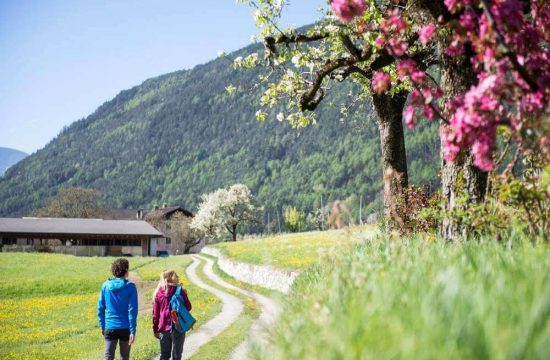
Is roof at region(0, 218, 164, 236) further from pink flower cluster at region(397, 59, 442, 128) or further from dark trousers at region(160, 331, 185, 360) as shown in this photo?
pink flower cluster at region(397, 59, 442, 128)

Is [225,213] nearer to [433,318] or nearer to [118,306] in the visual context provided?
[118,306]

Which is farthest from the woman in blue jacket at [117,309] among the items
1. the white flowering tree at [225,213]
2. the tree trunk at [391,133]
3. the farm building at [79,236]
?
the white flowering tree at [225,213]

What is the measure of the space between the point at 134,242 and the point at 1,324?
244 feet

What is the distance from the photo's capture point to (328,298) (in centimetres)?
481

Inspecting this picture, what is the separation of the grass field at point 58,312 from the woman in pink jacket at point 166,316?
3569mm

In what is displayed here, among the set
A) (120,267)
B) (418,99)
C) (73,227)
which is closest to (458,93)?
(418,99)

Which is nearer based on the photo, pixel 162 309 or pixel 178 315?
pixel 178 315

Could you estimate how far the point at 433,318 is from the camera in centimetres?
291

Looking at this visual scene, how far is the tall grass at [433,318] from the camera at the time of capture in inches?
104

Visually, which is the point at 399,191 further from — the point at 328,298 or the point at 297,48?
the point at 328,298

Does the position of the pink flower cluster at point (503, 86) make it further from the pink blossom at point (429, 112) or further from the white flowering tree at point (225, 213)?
the white flowering tree at point (225, 213)

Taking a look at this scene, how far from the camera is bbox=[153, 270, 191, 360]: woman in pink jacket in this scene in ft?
37.7

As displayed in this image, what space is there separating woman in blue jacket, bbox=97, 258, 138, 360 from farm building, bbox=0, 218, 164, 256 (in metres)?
84.8

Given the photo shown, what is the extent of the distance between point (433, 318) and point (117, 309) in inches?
326
